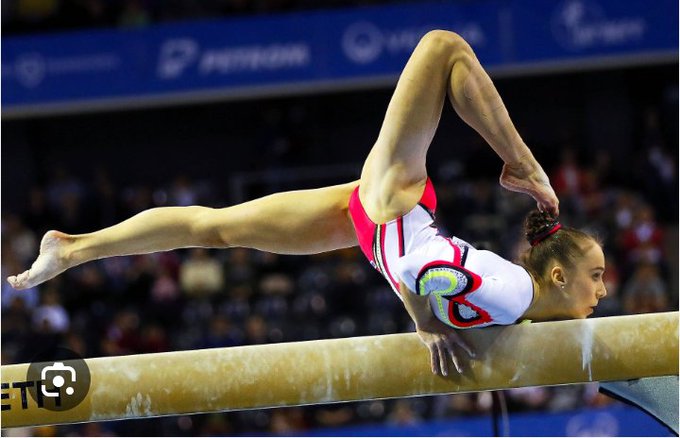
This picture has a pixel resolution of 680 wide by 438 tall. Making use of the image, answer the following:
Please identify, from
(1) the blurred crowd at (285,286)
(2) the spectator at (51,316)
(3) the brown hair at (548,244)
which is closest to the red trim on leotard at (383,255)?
(3) the brown hair at (548,244)

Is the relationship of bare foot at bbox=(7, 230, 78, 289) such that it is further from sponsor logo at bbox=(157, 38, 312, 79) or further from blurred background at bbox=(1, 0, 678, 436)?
sponsor logo at bbox=(157, 38, 312, 79)

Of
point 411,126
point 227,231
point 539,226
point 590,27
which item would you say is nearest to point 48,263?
point 227,231

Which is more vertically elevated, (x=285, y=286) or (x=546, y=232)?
(x=285, y=286)

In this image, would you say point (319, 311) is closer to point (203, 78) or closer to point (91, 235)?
point (203, 78)

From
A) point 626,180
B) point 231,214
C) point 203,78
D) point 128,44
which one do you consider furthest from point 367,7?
point 231,214

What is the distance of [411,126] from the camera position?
350 cm

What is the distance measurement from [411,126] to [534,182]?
1.85 ft

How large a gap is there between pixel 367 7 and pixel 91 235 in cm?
755

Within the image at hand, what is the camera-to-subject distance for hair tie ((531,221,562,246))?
141 inches

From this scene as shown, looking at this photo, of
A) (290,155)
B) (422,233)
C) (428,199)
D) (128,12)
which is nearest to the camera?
(422,233)

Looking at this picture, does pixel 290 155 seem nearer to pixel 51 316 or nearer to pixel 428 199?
pixel 51 316

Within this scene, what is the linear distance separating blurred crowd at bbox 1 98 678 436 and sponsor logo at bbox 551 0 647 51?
1229 millimetres

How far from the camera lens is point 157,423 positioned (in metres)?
8.30

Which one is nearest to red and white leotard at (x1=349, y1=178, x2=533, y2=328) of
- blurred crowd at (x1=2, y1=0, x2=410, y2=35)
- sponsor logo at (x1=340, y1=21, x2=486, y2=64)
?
sponsor logo at (x1=340, y1=21, x2=486, y2=64)
